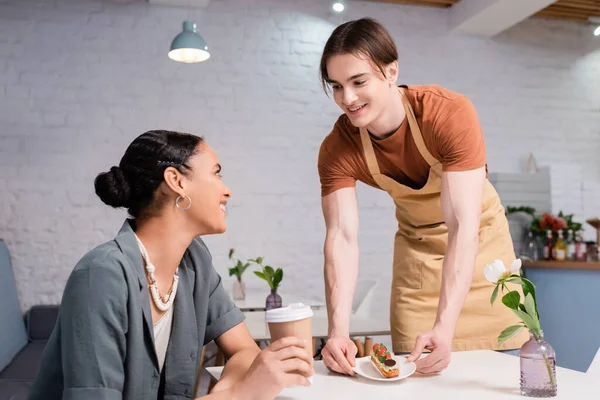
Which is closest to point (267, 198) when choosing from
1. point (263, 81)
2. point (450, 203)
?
point (263, 81)

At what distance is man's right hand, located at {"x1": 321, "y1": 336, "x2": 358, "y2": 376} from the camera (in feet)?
4.84

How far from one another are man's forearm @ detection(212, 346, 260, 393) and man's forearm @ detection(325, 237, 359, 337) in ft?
0.85

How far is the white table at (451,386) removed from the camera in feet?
4.19

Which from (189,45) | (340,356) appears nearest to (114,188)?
(340,356)

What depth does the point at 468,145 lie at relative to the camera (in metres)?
1.74

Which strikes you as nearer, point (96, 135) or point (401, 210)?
point (401, 210)

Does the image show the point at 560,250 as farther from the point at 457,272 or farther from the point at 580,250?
the point at 457,272

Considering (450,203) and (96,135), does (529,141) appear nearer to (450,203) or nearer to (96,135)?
(96,135)

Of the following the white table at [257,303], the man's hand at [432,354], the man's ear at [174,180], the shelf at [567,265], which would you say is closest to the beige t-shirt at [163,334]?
the man's ear at [174,180]

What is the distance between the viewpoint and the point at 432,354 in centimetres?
145

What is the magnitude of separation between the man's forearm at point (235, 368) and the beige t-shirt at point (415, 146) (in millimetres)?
622

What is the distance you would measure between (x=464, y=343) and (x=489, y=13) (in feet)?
12.9

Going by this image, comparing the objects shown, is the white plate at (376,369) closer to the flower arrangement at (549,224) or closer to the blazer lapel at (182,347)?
the blazer lapel at (182,347)

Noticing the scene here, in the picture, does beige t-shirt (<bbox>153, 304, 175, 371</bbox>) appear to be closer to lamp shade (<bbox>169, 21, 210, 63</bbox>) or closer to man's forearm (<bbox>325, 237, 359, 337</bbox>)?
man's forearm (<bbox>325, 237, 359, 337</bbox>)
